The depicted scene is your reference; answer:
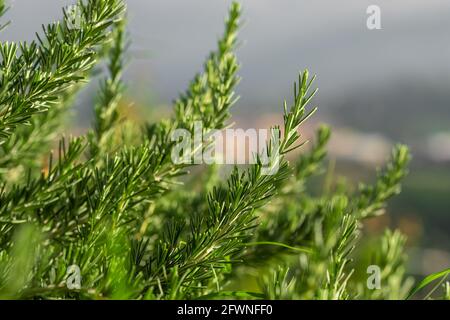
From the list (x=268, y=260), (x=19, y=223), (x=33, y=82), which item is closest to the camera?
(x=33, y=82)

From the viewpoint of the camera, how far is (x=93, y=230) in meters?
1.77

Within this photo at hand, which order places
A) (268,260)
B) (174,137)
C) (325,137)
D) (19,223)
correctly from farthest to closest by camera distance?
(325,137)
(268,260)
(174,137)
(19,223)

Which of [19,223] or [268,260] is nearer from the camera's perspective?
[19,223]

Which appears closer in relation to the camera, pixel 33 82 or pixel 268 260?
pixel 33 82
